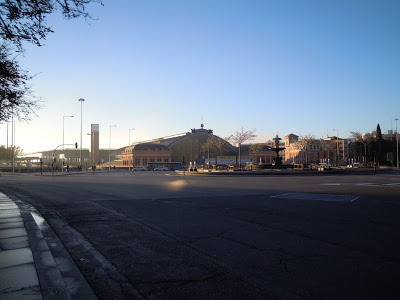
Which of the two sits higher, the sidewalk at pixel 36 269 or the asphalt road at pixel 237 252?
the sidewalk at pixel 36 269

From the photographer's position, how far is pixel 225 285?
4539 mm

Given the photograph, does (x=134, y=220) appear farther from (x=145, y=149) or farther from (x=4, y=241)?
(x=145, y=149)

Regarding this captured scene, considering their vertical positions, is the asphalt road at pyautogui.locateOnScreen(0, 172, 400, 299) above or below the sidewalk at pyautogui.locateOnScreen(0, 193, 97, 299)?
below

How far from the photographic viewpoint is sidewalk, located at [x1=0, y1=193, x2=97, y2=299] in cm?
422

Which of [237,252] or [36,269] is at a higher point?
[36,269]

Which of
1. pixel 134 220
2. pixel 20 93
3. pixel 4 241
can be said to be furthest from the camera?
pixel 20 93

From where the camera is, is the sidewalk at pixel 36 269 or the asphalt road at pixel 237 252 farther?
the asphalt road at pixel 237 252

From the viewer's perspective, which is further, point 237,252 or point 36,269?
point 237,252

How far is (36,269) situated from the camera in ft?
16.7

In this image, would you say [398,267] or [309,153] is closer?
[398,267]

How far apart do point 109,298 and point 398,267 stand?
4.69m

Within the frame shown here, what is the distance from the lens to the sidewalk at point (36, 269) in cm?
422

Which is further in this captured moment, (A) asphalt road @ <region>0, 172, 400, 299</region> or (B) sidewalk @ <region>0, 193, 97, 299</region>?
(A) asphalt road @ <region>0, 172, 400, 299</region>

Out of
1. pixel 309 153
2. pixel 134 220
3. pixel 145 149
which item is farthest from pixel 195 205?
pixel 309 153
